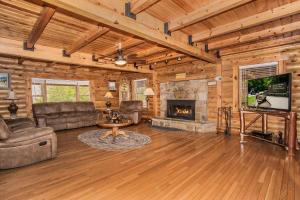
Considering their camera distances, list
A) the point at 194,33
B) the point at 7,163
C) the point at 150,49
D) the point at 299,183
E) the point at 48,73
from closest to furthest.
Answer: the point at 299,183 < the point at 7,163 < the point at 194,33 < the point at 150,49 < the point at 48,73

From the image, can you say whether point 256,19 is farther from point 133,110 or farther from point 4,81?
point 4,81

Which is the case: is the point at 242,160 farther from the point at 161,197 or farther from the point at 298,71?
the point at 298,71

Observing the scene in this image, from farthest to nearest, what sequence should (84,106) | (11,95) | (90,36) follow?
(84,106), (11,95), (90,36)

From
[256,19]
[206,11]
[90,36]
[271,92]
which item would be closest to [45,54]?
[90,36]

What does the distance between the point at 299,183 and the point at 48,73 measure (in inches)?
312

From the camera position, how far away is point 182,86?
264 inches

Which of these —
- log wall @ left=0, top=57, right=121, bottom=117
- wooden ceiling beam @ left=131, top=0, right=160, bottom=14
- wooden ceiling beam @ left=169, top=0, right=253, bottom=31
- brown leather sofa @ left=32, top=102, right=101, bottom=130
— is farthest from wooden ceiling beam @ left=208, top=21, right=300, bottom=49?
log wall @ left=0, top=57, right=121, bottom=117

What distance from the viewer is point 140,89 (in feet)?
27.9

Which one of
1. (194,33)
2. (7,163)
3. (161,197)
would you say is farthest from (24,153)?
(194,33)

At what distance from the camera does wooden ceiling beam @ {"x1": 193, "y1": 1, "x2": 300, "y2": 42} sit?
261cm

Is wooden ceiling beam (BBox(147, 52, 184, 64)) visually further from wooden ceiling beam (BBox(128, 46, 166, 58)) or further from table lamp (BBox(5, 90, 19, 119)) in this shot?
table lamp (BBox(5, 90, 19, 119))

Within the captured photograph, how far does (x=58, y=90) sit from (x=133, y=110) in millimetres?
3449

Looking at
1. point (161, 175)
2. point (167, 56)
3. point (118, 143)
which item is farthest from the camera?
point (167, 56)

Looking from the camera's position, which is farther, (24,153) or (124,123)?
(124,123)
